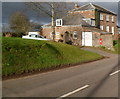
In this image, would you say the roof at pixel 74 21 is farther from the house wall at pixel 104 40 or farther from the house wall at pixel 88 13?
the house wall at pixel 104 40

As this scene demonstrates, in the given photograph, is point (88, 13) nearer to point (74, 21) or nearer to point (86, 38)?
point (74, 21)

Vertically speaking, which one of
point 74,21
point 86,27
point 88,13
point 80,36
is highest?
point 88,13

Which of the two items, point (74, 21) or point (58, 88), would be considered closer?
point (58, 88)

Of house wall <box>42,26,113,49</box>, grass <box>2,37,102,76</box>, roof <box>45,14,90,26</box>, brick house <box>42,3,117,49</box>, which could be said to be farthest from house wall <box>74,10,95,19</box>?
→ grass <box>2,37,102,76</box>

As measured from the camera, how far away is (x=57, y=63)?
13.9 meters

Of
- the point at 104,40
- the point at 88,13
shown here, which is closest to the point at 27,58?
the point at 104,40

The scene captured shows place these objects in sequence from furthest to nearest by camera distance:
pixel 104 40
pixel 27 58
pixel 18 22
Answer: pixel 18 22 → pixel 104 40 → pixel 27 58

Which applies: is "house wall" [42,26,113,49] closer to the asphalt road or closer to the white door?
the white door

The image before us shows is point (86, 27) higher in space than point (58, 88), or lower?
higher

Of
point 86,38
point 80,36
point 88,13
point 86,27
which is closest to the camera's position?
point 86,38

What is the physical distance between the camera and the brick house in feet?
111

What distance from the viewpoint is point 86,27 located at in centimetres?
3684

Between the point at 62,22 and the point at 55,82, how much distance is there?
104 feet

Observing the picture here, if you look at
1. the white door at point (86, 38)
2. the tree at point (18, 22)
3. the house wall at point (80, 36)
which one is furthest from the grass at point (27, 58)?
the tree at point (18, 22)
